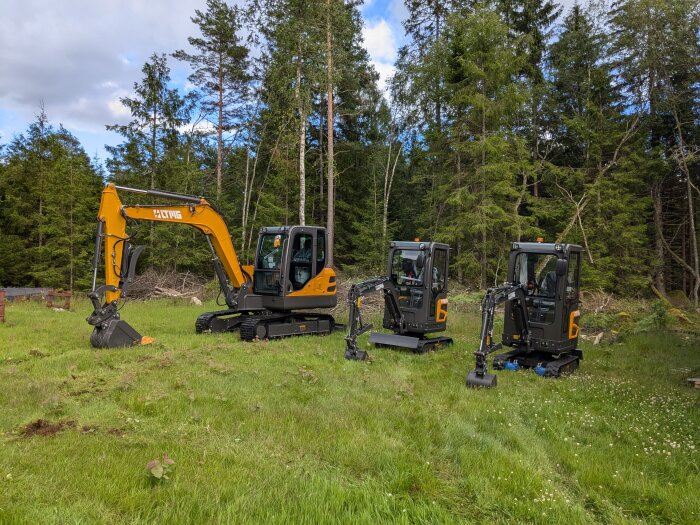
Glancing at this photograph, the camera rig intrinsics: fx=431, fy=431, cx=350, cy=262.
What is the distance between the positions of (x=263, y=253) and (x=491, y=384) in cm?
673

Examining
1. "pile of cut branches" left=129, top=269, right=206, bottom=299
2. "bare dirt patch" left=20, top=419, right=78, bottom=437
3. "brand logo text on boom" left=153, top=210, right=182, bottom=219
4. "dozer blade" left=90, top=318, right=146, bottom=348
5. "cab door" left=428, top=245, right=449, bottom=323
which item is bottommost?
"bare dirt patch" left=20, top=419, right=78, bottom=437

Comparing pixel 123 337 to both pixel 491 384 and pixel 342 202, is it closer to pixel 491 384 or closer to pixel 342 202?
pixel 491 384

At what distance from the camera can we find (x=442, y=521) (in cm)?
292

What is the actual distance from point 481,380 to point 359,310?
3.20 m

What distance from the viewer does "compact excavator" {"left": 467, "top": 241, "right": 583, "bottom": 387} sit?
784 centimetres

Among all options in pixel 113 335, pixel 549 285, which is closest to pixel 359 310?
pixel 549 285

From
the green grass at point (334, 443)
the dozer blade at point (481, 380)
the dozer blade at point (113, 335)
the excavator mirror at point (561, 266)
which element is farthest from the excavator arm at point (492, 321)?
the dozer blade at point (113, 335)

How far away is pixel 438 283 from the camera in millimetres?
9617

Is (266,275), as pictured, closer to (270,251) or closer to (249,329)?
(270,251)

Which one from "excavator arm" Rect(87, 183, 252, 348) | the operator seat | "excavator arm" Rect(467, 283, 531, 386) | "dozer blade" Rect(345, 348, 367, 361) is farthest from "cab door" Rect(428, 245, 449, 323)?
"excavator arm" Rect(87, 183, 252, 348)

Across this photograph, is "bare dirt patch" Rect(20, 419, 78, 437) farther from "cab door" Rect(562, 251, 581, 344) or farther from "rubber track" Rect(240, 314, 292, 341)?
"cab door" Rect(562, 251, 581, 344)

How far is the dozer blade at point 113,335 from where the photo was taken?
8.42 metres

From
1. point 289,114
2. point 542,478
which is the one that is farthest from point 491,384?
point 289,114

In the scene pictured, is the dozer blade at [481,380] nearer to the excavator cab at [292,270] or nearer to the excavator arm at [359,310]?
the excavator arm at [359,310]
